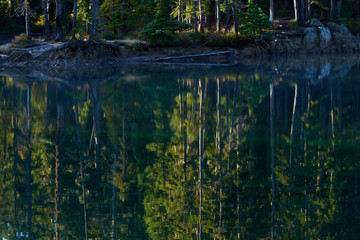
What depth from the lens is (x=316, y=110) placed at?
16.8 metres

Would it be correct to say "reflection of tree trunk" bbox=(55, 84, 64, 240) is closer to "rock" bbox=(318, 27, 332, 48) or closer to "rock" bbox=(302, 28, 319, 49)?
"rock" bbox=(302, 28, 319, 49)

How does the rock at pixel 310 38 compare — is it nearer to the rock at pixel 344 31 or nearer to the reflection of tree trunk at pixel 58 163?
the rock at pixel 344 31

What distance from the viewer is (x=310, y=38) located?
5284 centimetres

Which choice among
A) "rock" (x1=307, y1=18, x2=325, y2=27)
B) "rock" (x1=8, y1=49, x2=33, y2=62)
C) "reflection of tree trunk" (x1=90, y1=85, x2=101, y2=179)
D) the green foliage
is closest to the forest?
the green foliage

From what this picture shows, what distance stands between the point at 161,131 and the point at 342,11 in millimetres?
58809

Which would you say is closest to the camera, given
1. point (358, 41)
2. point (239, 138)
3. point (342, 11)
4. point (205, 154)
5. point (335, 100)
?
point (205, 154)

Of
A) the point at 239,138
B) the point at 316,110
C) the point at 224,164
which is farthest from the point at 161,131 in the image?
the point at 316,110

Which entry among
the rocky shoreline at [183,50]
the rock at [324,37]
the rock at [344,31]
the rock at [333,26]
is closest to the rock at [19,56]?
the rocky shoreline at [183,50]

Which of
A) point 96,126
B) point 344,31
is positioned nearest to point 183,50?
point 344,31

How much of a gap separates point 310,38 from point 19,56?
28.5m

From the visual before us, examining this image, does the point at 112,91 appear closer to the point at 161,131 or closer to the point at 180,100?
the point at 180,100

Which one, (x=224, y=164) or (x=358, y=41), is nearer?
(x=224, y=164)

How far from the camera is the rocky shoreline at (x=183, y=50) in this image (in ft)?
138

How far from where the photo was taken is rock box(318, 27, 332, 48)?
52972mm
